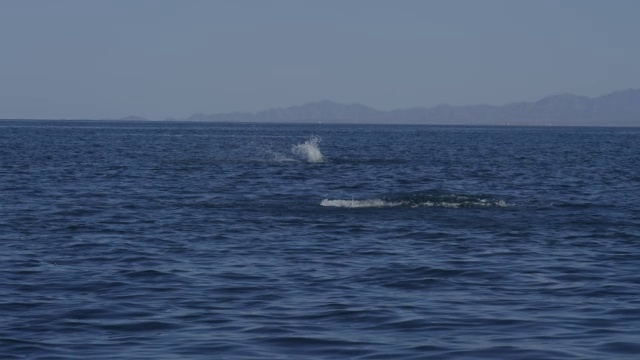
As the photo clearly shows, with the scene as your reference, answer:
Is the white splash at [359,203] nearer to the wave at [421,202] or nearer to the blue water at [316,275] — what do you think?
the wave at [421,202]

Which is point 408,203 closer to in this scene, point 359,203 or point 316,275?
point 359,203

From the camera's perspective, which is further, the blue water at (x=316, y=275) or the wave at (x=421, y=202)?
the wave at (x=421, y=202)

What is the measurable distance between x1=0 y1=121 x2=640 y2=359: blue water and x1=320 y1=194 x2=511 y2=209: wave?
0.12 metres

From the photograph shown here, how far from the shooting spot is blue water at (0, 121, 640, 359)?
44.7ft

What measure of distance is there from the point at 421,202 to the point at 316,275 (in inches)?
545

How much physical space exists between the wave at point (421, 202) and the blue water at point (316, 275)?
119 mm

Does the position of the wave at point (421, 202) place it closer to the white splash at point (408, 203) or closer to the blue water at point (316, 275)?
the white splash at point (408, 203)

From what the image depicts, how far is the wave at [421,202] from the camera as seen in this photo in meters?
31.7

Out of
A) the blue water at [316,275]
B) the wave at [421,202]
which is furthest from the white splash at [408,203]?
the blue water at [316,275]

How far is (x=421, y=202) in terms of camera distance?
3244cm

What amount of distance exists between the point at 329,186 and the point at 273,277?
75.7ft

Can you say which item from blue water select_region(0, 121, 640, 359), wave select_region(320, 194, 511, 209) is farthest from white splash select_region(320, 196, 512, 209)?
blue water select_region(0, 121, 640, 359)

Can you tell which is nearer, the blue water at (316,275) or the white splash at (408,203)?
the blue water at (316,275)

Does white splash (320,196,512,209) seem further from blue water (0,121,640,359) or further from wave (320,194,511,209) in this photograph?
blue water (0,121,640,359)
